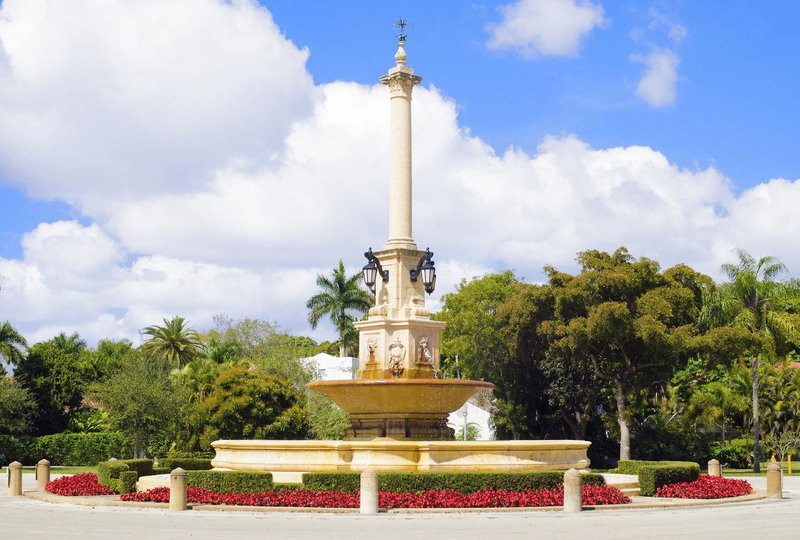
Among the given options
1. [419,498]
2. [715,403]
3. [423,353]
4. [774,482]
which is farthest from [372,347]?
[715,403]

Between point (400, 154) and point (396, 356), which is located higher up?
point (400, 154)

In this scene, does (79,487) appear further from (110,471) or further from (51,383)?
(51,383)

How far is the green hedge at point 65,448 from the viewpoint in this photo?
61.9m

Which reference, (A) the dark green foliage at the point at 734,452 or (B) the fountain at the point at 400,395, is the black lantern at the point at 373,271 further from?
(A) the dark green foliage at the point at 734,452

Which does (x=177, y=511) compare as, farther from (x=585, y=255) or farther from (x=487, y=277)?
(x=487, y=277)

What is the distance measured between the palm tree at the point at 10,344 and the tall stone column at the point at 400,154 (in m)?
45.7

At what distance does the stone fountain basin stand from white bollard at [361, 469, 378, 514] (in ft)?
17.7

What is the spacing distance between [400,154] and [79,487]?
13.0 metres

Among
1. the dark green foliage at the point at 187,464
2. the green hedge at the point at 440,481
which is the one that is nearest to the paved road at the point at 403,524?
Result: the green hedge at the point at 440,481

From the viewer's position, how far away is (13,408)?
61688mm

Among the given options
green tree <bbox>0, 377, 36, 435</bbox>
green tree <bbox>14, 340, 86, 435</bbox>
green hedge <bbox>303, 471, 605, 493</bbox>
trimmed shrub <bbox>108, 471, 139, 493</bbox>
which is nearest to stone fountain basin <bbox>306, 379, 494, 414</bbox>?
green hedge <bbox>303, 471, 605, 493</bbox>

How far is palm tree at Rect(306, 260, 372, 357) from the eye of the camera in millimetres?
80062

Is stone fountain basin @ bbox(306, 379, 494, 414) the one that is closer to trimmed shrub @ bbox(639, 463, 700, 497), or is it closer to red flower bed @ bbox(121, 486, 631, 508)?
red flower bed @ bbox(121, 486, 631, 508)

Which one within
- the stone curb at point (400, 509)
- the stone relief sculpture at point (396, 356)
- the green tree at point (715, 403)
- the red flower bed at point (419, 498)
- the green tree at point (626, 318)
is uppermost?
the green tree at point (626, 318)
